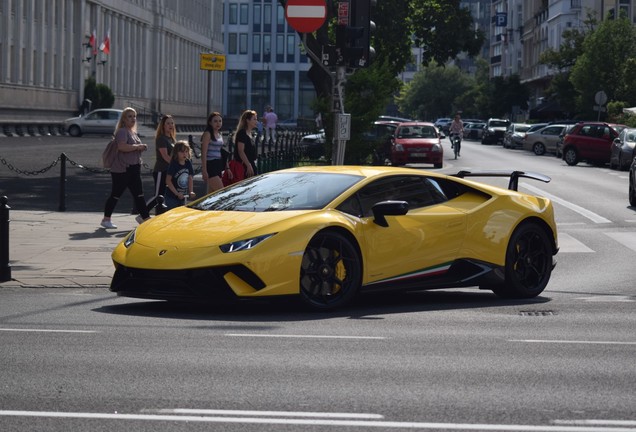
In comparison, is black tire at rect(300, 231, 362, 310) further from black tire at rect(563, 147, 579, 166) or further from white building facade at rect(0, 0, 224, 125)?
black tire at rect(563, 147, 579, 166)

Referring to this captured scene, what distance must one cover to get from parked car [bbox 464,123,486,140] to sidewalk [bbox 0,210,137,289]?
85950 mm

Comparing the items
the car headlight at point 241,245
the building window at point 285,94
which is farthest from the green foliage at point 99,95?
the car headlight at point 241,245

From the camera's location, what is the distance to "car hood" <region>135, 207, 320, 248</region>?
1126cm

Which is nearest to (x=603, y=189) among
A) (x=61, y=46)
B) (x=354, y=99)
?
(x=354, y=99)

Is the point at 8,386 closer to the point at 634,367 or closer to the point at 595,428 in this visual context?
the point at 595,428

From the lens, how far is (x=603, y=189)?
34312 millimetres

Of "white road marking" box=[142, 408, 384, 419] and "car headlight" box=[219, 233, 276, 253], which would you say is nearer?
"white road marking" box=[142, 408, 384, 419]

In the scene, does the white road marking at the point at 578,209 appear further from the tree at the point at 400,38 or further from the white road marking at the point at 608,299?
the white road marking at the point at 608,299

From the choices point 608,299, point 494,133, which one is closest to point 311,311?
point 608,299

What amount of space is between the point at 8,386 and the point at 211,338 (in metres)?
2.38

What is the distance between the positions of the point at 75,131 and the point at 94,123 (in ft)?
3.85

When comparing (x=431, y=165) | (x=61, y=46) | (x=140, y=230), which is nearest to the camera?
(x=140, y=230)

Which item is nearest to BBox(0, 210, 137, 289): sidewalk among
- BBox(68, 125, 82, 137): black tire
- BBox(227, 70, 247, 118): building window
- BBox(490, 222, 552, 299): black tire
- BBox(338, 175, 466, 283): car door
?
BBox(338, 175, 466, 283): car door

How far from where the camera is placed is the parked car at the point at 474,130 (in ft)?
352
